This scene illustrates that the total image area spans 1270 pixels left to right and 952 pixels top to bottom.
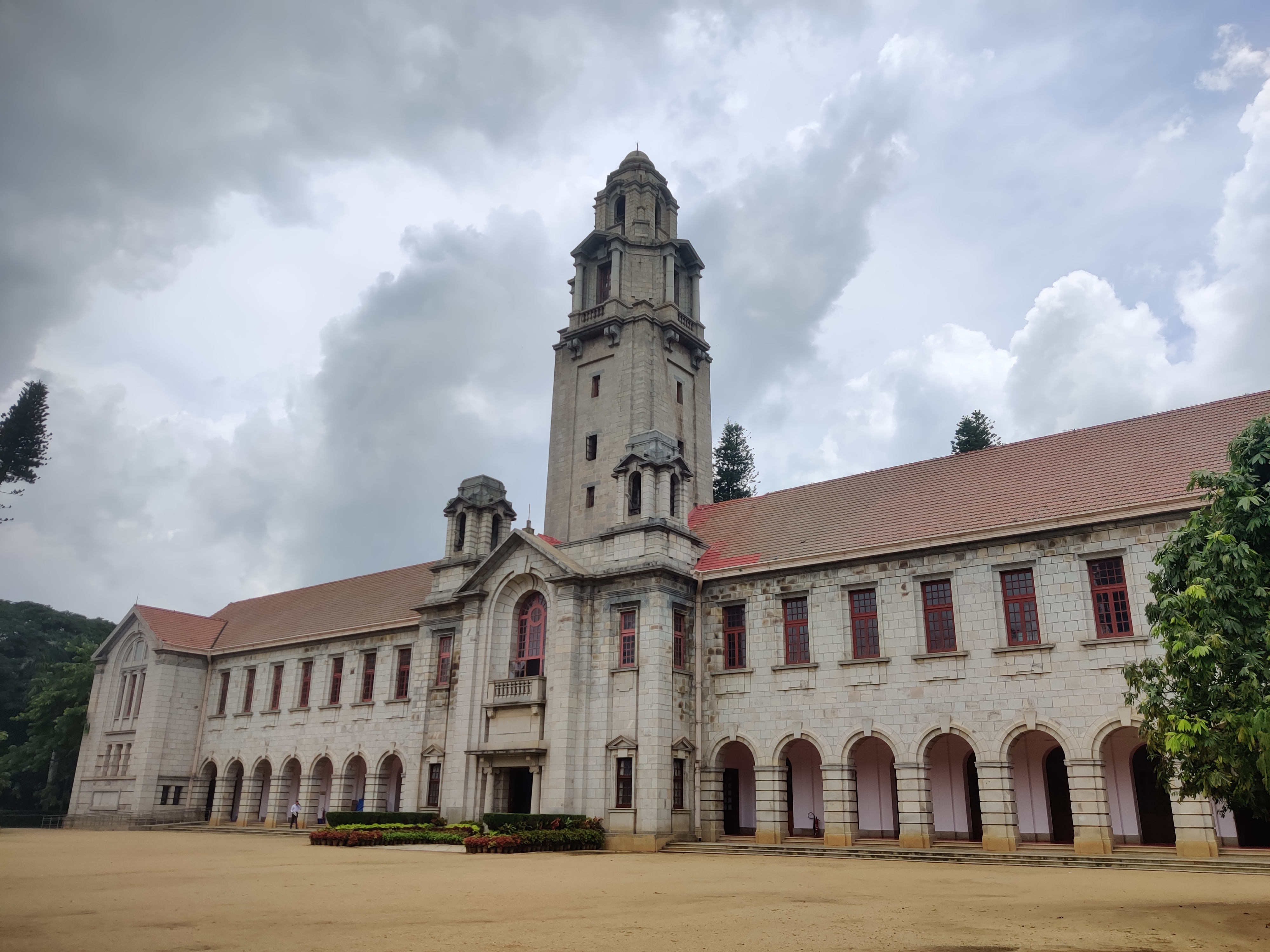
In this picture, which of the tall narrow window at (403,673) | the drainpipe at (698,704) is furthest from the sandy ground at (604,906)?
the tall narrow window at (403,673)

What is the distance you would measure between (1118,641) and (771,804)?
10359mm

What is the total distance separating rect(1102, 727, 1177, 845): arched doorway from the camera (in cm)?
2366

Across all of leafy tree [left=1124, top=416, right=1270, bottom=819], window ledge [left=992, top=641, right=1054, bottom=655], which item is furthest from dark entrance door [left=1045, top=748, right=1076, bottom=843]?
leafy tree [left=1124, top=416, right=1270, bottom=819]

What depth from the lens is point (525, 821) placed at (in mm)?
26422

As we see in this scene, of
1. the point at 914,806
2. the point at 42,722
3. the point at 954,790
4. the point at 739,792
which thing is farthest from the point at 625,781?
Result: the point at 42,722

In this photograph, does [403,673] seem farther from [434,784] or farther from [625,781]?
[625,781]

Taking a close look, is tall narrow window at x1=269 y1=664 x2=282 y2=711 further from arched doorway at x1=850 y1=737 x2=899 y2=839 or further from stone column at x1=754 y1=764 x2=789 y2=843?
arched doorway at x1=850 y1=737 x2=899 y2=839

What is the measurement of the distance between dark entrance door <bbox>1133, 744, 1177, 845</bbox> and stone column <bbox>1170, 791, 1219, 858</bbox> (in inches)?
92.6

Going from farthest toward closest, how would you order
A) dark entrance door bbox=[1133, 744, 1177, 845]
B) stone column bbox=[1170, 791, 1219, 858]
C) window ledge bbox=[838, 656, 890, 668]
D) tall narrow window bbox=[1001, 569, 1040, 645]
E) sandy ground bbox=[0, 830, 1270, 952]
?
window ledge bbox=[838, 656, 890, 668] < tall narrow window bbox=[1001, 569, 1040, 645] < dark entrance door bbox=[1133, 744, 1177, 845] < stone column bbox=[1170, 791, 1219, 858] < sandy ground bbox=[0, 830, 1270, 952]

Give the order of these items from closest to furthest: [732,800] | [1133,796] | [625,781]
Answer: [1133,796] → [625,781] → [732,800]

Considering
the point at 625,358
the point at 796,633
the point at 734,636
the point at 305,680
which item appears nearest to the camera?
the point at 796,633

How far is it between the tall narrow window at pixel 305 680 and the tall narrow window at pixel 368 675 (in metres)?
3.24

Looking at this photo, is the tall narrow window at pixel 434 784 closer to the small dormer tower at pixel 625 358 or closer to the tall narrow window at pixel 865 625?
the small dormer tower at pixel 625 358

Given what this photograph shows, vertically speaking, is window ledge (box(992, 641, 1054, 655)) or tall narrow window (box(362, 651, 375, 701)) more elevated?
tall narrow window (box(362, 651, 375, 701))
